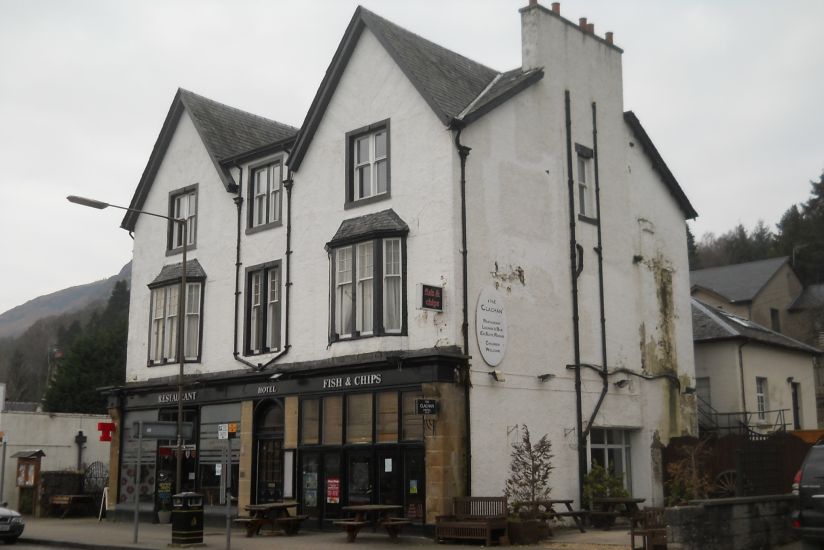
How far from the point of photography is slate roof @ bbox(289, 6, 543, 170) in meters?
23.5

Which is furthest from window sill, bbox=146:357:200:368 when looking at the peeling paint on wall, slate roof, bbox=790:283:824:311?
slate roof, bbox=790:283:824:311

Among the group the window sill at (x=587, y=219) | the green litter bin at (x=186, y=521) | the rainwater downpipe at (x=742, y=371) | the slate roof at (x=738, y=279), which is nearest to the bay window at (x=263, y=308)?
the green litter bin at (x=186, y=521)

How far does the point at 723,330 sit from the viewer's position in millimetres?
32656

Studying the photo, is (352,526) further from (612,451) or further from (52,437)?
(52,437)

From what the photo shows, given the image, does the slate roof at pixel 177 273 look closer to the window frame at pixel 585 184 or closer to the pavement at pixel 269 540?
the pavement at pixel 269 540

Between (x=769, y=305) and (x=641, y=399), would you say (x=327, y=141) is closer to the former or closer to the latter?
(x=641, y=399)

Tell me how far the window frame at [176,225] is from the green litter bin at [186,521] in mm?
11017

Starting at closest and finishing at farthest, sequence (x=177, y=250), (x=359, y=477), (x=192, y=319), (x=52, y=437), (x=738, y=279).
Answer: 1. (x=359, y=477)
2. (x=192, y=319)
3. (x=177, y=250)
4. (x=52, y=437)
5. (x=738, y=279)

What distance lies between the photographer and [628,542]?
62.7 feet

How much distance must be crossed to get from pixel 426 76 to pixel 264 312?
827 centimetres

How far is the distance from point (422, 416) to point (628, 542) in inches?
213

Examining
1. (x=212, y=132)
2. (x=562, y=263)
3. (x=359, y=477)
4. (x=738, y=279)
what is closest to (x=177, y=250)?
(x=212, y=132)

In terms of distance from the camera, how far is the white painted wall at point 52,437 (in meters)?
37.6

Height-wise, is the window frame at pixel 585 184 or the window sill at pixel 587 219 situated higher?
the window frame at pixel 585 184
